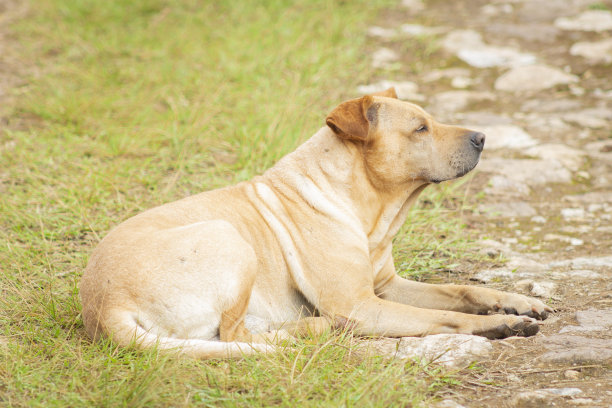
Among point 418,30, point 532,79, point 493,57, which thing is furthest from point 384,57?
point 532,79

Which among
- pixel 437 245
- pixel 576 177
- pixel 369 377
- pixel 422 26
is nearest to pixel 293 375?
pixel 369 377

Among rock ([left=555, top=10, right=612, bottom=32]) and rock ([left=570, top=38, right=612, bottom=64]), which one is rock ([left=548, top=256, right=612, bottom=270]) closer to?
rock ([left=570, top=38, right=612, bottom=64])

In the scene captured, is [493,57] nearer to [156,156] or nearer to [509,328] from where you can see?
[156,156]

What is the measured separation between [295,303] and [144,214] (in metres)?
1.08

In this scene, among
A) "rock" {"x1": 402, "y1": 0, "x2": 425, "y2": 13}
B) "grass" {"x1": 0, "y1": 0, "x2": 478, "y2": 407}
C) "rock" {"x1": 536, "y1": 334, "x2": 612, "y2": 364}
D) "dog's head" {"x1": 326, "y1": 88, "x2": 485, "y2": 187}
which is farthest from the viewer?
"rock" {"x1": 402, "y1": 0, "x2": 425, "y2": 13}

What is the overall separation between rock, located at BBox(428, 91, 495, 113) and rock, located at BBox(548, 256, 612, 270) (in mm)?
3139

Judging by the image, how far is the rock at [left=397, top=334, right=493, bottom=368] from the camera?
3.24 meters

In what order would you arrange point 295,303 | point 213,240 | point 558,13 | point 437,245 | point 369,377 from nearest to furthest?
point 369,377 → point 213,240 → point 295,303 → point 437,245 → point 558,13

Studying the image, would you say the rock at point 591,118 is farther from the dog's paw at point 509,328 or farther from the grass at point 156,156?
the dog's paw at point 509,328

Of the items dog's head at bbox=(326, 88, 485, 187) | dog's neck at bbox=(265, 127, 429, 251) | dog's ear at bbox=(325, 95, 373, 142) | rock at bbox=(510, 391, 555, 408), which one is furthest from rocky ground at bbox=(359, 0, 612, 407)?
dog's ear at bbox=(325, 95, 373, 142)

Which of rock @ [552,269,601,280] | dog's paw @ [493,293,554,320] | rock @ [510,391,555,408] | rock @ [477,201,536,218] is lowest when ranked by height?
rock @ [477,201,536,218]

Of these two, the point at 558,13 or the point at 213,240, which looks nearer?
the point at 213,240

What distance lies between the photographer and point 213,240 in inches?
141

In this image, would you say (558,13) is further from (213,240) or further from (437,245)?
(213,240)
